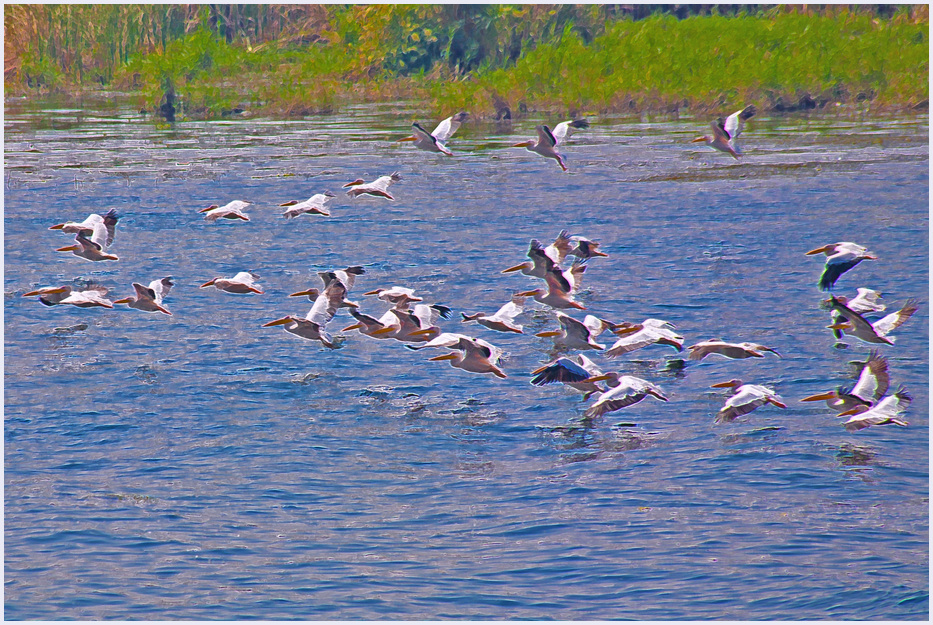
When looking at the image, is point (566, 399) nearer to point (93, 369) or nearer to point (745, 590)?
point (745, 590)

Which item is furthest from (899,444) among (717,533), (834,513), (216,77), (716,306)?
(216,77)

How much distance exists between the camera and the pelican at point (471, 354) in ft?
44.2

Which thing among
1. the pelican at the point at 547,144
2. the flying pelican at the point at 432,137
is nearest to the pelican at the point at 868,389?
the pelican at the point at 547,144

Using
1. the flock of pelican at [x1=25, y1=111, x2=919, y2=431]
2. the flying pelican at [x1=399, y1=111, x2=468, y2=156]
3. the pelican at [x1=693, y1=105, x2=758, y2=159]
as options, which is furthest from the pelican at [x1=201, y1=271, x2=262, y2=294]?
the pelican at [x1=693, y1=105, x2=758, y2=159]

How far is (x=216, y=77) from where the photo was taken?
42125 millimetres

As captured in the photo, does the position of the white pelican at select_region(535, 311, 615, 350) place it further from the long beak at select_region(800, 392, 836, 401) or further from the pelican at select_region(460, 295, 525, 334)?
the long beak at select_region(800, 392, 836, 401)

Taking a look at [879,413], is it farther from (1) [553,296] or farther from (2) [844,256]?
(1) [553,296]

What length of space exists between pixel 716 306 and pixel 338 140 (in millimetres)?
19518

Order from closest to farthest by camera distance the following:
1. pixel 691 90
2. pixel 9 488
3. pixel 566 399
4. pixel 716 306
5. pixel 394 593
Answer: pixel 394 593 < pixel 9 488 < pixel 566 399 < pixel 716 306 < pixel 691 90

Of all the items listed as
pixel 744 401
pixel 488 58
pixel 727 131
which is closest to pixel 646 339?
pixel 744 401

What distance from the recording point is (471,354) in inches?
535

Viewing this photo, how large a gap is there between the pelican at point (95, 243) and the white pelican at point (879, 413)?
10682mm

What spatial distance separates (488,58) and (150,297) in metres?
28.8

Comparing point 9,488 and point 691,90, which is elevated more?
point 691,90
